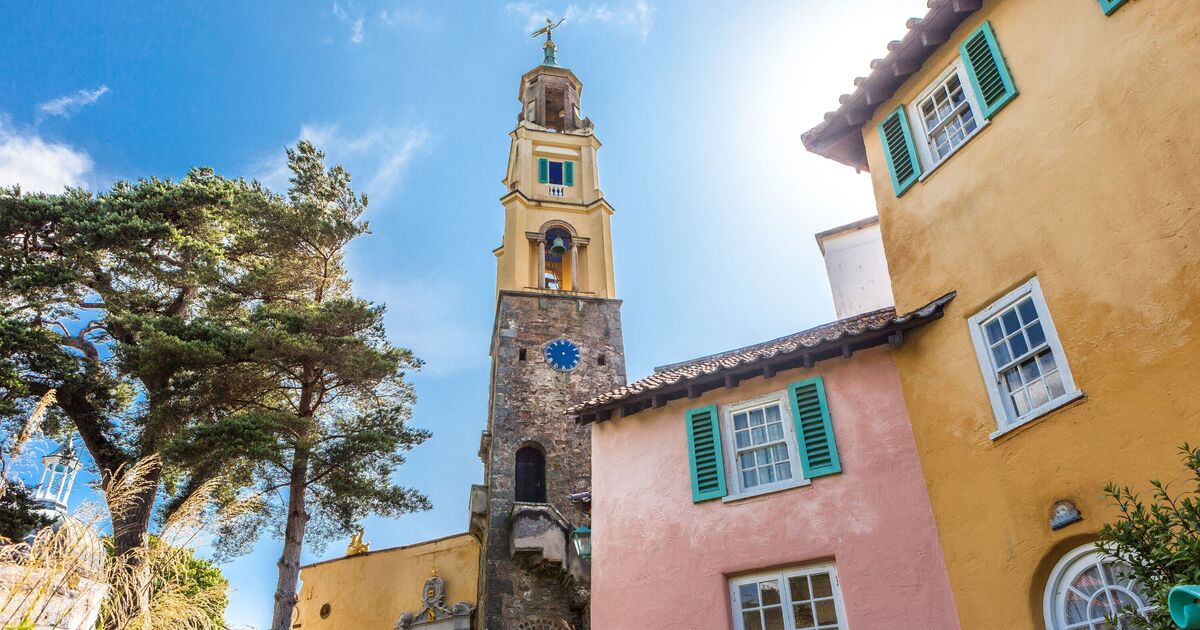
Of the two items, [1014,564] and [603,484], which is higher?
[603,484]

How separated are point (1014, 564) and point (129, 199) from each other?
20.6 m

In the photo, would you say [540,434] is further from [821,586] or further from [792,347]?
[821,586]

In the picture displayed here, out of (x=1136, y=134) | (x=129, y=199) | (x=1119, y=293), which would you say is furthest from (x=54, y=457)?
(x=129, y=199)

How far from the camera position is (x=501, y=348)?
79.8 ft

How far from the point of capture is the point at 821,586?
977cm

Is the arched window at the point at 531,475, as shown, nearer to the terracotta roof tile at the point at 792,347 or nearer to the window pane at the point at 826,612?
the terracotta roof tile at the point at 792,347

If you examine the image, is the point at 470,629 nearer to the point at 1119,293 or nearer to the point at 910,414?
the point at 910,414

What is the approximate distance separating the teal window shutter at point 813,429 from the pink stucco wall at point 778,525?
4.5 inches

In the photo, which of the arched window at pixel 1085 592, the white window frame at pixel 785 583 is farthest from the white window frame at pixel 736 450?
the arched window at pixel 1085 592

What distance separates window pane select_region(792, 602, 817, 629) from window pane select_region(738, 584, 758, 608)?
524 mm

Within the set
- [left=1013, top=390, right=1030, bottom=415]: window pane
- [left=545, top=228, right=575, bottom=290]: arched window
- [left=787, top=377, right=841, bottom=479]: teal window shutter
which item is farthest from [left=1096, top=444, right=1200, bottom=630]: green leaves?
[left=545, top=228, right=575, bottom=290]: arched window

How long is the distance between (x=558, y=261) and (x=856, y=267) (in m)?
13.0

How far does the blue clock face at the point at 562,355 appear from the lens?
24500 mm

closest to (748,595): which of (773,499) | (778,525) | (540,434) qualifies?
(778,525)
